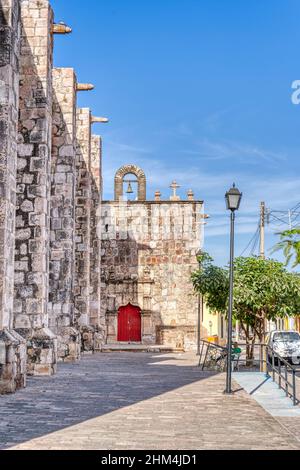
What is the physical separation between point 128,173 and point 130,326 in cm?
849

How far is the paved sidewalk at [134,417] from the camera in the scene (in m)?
7.32

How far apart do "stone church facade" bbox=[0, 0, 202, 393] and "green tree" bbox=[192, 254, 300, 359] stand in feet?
14.9

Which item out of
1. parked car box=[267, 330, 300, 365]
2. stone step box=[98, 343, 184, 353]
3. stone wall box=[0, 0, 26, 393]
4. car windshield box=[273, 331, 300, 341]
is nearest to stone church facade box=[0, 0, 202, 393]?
stone wall box=[0, 0, 26, 393]

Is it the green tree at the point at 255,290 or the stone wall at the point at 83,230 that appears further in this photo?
the stone wall at the point at 83,230

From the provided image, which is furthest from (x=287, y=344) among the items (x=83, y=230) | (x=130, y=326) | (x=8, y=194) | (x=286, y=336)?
(x=130, y=326)

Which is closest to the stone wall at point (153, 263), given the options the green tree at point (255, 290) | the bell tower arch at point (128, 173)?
the bell tower arch at point (128, 173)

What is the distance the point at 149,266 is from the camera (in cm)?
3778

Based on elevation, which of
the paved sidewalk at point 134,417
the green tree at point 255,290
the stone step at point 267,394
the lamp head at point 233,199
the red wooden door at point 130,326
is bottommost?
the stone step at point 267,394

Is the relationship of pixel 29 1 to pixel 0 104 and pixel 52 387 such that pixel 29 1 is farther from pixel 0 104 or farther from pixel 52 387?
pixel 52 387

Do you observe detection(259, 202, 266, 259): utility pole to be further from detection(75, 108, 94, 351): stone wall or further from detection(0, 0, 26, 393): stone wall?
detection(0, 0, 26, 393): stone wall

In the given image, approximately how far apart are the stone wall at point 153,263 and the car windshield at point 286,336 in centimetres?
1180

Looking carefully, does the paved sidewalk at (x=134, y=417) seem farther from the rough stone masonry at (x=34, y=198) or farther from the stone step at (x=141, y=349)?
the stone step at (x=141, y=349)

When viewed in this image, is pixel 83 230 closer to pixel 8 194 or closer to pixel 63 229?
pixel 63 229

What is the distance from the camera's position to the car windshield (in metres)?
24.6
